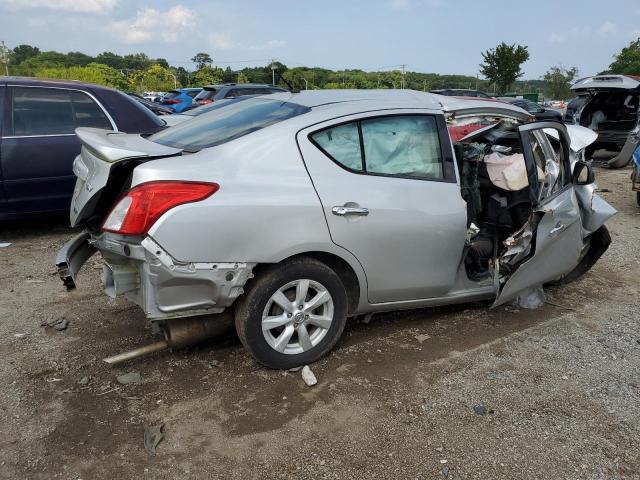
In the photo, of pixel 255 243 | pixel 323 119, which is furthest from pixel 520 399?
pixel 323 119

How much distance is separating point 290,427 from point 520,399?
1339 millimetres

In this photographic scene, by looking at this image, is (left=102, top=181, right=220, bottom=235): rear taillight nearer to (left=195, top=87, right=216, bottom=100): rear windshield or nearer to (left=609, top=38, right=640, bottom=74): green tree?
(left=195, top=87, right=216, bottom=100): rear windshield

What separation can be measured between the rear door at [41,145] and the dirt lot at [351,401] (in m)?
1.86

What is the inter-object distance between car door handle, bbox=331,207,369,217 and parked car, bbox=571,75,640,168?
9964mm

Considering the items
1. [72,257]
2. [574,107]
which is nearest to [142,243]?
[72,257]

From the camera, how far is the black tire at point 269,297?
2.98 m

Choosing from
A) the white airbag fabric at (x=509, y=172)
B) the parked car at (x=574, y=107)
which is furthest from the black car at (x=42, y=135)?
the parked car at (x=574, y=107)

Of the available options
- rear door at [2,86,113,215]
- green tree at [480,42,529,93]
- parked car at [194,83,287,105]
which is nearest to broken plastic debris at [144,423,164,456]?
rear door at [2,86,113,215]

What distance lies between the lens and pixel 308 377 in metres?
3.17

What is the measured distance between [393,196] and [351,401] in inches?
49.4

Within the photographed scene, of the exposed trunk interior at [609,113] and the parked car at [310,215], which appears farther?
the exposed trunk interior at [609,113]

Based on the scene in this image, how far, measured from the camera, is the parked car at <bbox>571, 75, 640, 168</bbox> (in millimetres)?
11562

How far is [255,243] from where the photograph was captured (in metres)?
2.87

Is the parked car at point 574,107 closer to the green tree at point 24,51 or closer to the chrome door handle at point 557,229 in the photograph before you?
the chrome door handle at point 557,229
